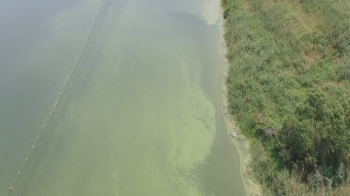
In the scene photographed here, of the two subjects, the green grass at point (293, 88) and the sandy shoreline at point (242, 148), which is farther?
the sandy shoreline at point (242, 148)

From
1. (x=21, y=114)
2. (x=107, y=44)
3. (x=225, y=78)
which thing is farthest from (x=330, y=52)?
(x=21, y=114)

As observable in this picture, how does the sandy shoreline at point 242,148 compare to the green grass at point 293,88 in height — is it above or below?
below

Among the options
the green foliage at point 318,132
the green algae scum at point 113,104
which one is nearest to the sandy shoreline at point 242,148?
the green algae scum at point 113,104

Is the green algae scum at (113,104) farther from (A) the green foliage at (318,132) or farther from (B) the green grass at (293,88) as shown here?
(A) the green foliage at (318,132)

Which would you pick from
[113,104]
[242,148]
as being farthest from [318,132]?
[113,104]

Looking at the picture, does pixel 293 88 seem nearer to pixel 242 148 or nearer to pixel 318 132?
pixel 242 148

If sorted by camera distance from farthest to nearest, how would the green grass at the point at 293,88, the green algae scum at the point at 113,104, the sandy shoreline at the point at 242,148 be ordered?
the green algae scum at the point at 113,104
the sandy shoreline at the point at 242,148
the green grass at the point at 293,88

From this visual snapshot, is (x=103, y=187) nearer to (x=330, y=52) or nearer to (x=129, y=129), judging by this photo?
(x=129, y=129)
